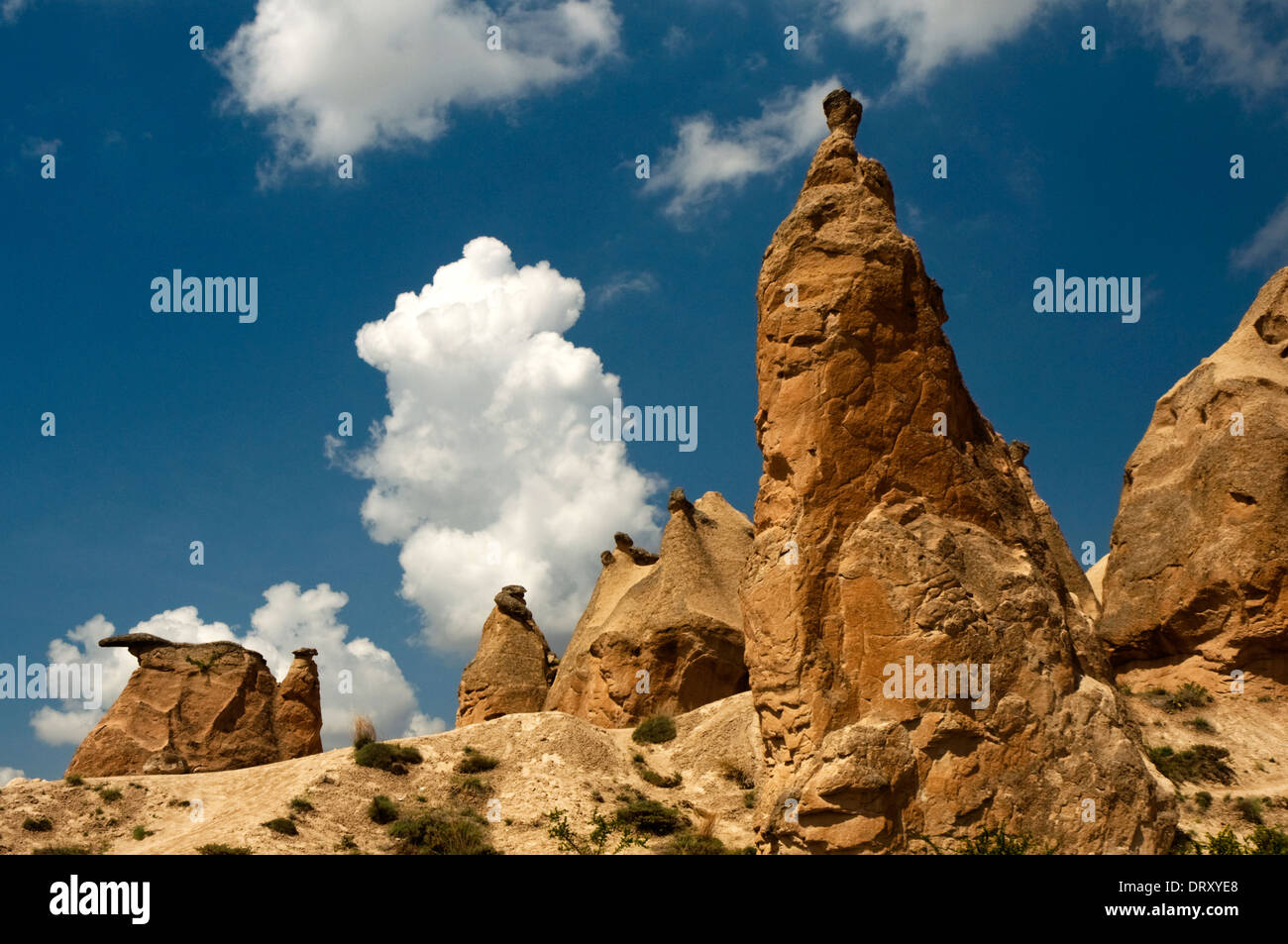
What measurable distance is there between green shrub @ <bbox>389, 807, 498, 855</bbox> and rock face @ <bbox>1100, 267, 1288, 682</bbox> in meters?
17.4

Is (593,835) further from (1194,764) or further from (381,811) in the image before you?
(1194,764)

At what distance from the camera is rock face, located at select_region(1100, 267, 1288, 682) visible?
25484mm

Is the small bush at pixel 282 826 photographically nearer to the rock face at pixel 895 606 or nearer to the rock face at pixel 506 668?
the rock face at pixel 895 606

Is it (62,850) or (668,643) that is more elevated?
(668,643)

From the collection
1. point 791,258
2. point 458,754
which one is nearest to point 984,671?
point 791,258

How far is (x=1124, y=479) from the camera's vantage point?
1248 inches

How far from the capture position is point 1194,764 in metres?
22.6

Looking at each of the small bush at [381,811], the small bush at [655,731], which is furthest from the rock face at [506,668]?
the small bush at [381,811]

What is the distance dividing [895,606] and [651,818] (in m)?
10.5

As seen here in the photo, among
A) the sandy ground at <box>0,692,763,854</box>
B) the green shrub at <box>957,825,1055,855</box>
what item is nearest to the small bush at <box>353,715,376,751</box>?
the sandy ground at <box>0,692,763,854</box>

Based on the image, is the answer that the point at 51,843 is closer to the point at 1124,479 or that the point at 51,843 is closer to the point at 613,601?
the point at 613,601

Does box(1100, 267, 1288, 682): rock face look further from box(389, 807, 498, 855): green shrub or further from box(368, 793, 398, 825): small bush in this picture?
box(368, 793, 398, 825): small bush

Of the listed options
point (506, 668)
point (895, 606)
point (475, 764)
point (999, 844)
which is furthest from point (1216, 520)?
point (506, 668)

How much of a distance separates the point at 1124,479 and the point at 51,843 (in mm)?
29570
